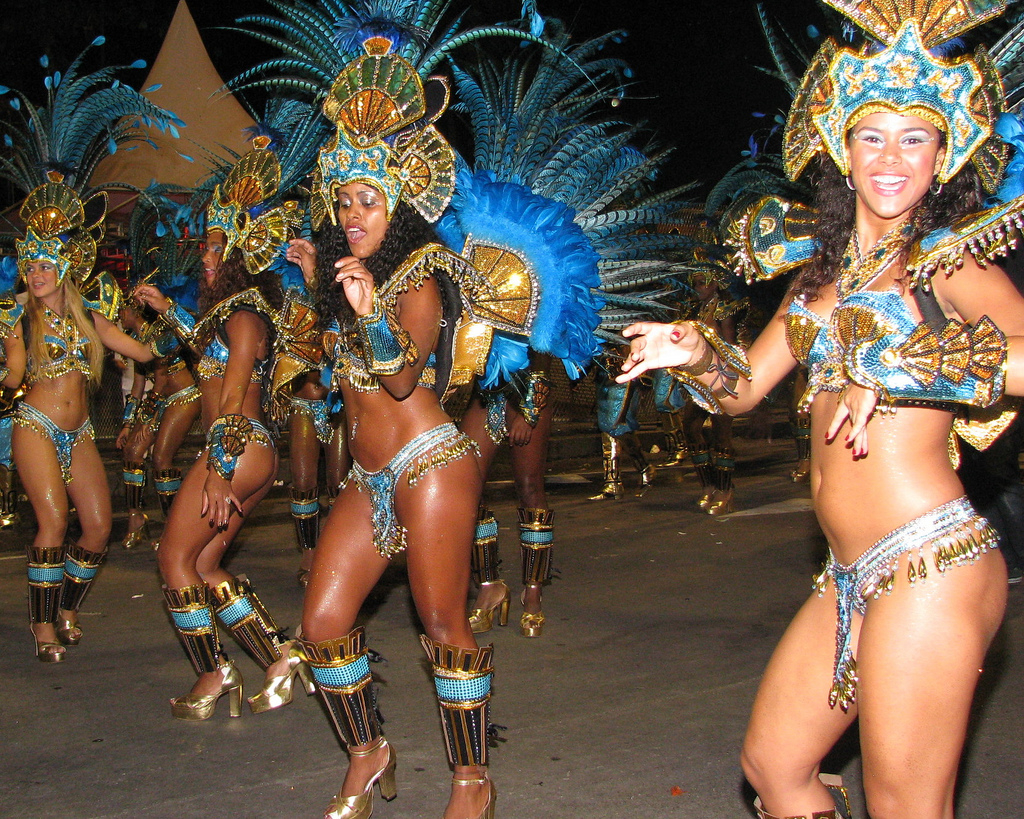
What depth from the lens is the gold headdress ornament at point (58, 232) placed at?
5.64m

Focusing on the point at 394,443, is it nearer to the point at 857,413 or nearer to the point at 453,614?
the point at 453,614

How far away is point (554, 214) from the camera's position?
3.66 m

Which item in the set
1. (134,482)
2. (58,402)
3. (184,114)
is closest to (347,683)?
(58,402)

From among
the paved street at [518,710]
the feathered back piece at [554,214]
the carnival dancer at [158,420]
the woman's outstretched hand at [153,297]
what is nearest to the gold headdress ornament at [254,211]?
the woman's outstretched hand at [153,297]

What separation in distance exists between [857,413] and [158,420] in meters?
7.17

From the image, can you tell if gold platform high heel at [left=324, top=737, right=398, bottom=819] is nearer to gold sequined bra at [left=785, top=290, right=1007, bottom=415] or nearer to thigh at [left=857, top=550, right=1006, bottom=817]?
thigh at [left=857, top=550, right=1006, bottom=817]

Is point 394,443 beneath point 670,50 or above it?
beneath

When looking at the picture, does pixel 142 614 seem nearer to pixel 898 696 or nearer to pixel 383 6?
pixel 383 6

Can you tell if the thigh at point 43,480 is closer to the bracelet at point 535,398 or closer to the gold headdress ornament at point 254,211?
the gold headdress ornament at point 254,211

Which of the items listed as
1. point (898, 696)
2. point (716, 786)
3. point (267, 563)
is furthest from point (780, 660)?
point (267, 563)

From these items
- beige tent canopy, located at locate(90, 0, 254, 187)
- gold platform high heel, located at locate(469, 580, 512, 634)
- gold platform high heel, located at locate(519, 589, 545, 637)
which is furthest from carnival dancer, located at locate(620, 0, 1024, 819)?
beige tent canopy, located at locate(90, 0, 254, 187)

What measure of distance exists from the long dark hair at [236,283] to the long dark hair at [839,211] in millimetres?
2761

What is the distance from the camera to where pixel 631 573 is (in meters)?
7.10

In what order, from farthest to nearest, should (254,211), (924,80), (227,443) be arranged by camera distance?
(254,211) → (227,443) → (924,80)
